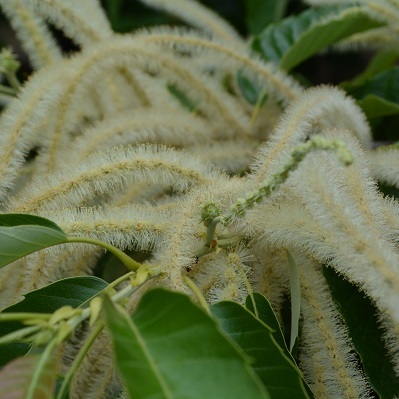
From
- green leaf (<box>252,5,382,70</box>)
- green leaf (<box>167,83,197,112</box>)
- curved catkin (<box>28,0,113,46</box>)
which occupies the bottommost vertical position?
green leaf (<box>167,83,197,112</box>)

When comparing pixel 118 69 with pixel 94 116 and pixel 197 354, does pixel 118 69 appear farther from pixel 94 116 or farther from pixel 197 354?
pixel 197 354

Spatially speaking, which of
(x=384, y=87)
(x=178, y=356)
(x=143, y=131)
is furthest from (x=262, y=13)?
(x=178, y=356)

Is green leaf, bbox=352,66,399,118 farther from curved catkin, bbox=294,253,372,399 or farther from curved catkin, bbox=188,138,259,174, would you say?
curved catkin, bbox=294,253,372,399

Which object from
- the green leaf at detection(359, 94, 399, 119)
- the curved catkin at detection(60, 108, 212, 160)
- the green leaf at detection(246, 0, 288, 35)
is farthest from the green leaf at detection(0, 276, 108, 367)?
the green leaf at detection(246, 0, 288, 35)

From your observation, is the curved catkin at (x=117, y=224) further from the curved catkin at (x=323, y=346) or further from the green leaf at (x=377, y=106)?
the green leaf at (x=377, y=106)

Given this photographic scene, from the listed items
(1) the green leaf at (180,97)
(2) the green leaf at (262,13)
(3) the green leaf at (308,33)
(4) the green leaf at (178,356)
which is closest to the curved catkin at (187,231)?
(4) the green leaf at (178,356)

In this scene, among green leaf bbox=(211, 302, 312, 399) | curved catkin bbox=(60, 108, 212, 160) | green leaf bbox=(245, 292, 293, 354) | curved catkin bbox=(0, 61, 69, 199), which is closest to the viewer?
green leaf bbox=(211, 302, 312, 399)

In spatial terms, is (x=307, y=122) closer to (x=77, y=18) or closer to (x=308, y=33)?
(x=308, y=33)
